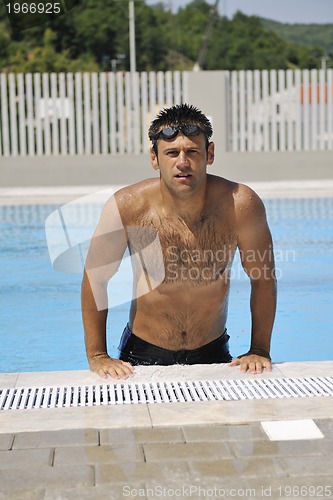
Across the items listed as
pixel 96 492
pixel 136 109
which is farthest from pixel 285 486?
pixel 136 109

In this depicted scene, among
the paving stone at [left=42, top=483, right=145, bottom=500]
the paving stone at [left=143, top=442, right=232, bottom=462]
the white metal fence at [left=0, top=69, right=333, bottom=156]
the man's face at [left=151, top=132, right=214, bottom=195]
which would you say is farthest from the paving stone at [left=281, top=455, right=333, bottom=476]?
the white metal fence at [left=0, top=69, right=333, bottom=156]

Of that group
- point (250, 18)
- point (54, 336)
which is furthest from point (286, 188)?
point (250, 18)

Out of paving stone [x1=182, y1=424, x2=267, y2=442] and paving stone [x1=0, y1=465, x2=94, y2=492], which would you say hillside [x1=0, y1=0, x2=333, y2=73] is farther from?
paving stone [x1=0, y1=465, x2=94, y2=492]

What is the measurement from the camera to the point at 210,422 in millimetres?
2652

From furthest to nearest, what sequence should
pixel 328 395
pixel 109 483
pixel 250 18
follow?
pixel 250 18, pixel 328 395, pixel 109 483

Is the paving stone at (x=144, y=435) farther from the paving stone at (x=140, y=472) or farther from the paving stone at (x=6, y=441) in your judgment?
the paving stone at (x=6, y=441)

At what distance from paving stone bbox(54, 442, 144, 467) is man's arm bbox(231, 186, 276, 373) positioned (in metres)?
1.06

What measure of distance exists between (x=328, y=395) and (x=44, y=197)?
10929 mm

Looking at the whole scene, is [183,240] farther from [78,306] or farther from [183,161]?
[78,306]

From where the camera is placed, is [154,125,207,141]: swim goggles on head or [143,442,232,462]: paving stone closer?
[143,442,232,462]: paving stone

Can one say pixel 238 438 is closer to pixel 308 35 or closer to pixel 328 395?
pixel 328 395

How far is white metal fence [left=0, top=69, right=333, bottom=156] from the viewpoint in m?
16.1

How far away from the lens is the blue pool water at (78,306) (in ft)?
19.9

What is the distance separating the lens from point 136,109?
16.1m
